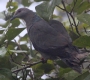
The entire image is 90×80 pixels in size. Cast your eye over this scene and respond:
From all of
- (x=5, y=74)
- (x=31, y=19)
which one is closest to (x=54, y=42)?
(x=5, y=74)

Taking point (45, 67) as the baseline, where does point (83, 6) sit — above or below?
above

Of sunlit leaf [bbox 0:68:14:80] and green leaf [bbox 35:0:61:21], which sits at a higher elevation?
green leaf [bbox 35:0:61:21]

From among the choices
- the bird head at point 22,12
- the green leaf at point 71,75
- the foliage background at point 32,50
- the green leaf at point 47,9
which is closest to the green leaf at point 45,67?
the foliage background at point 32,50

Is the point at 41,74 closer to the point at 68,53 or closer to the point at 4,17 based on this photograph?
the point at 68,53

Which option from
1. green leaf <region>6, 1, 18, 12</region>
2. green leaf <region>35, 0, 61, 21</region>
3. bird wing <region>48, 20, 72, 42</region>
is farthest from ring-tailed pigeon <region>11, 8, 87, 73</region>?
green leaf <region>35, 0, 61, 21</region>

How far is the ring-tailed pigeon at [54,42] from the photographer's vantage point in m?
1.29

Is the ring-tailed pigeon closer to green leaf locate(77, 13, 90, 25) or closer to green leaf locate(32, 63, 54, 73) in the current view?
green leaf locate(32, 63, 54, 73)

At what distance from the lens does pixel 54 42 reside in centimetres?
140

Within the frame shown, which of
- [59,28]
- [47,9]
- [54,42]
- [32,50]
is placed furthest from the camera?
[59,28]

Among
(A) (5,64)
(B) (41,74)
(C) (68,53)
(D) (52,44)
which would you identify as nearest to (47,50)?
(D) (52,44)

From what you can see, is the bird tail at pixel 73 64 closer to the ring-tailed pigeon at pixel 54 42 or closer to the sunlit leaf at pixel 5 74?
the ring-tailed pigeon at pixel 54 42

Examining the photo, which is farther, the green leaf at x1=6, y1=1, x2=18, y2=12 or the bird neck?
the bird neck

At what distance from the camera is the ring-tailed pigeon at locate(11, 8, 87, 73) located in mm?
1286

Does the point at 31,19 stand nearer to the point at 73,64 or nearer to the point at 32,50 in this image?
the point at 32,50
